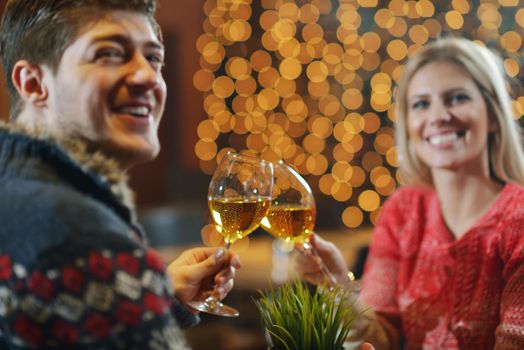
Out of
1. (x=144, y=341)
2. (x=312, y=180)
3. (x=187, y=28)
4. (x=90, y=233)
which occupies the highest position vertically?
(x=187, y=28)

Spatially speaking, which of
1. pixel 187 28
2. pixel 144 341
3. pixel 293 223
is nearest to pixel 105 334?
pixel 144 341

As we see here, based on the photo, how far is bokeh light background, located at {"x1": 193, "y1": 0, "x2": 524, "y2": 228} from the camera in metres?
5.37

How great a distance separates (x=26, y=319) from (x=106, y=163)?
0.25 metres

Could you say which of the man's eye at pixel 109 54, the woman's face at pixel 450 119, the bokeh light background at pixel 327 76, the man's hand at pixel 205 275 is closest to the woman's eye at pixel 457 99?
the woman's face at pixel 450 119

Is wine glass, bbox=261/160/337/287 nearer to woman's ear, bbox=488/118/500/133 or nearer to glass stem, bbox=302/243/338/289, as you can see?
glass stem, bbox=302/243/338/289

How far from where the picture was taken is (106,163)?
1009 mm

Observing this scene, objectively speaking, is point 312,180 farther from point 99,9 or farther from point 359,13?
point 99,9

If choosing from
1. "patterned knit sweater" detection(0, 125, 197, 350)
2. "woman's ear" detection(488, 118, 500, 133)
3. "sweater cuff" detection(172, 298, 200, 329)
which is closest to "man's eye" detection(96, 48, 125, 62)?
"patterned knit sweater" detection(0, 125, 197, 350)

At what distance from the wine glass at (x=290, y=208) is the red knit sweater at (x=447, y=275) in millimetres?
399

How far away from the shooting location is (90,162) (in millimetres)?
994

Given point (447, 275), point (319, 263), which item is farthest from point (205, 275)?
point (447, 275)

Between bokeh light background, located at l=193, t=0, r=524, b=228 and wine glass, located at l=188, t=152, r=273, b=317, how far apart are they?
4.07 metres

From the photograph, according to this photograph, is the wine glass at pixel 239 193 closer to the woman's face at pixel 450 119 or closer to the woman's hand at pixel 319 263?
the woman's hand at pixel 319 263

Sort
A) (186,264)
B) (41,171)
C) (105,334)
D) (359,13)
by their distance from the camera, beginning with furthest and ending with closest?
(359,13), (186,264), (41,171), (105,334)
